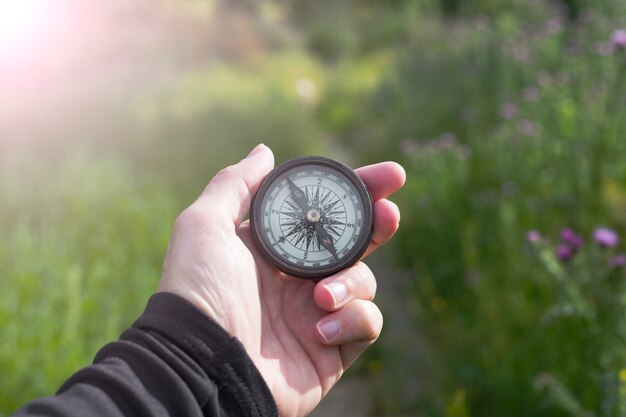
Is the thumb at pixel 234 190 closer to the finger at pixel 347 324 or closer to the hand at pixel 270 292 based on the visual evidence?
the hand at pixel 270 292

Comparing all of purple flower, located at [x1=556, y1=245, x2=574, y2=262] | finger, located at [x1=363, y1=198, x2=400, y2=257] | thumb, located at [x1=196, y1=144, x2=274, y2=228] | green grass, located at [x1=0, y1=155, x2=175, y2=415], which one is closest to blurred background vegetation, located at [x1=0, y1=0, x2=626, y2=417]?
green grass, located at [x1=0, y1=155, x2=175, y2=415]

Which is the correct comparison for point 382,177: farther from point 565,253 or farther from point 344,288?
point 565,253

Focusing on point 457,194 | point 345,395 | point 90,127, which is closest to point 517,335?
point 345,395

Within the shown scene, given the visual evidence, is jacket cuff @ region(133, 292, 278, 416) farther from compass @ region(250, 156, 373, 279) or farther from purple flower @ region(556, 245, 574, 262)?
purple flower @ region(556, 245, 574, 262)

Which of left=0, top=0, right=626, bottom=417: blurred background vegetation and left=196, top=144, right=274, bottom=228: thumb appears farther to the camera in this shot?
left=0, top=0, right=626, bottom=417: blurred background vegetation

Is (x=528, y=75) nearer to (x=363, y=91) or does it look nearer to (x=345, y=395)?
(x=345, y=395)

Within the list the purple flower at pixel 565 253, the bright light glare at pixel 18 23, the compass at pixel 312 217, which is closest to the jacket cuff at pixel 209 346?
the compass at pixel 312 217
